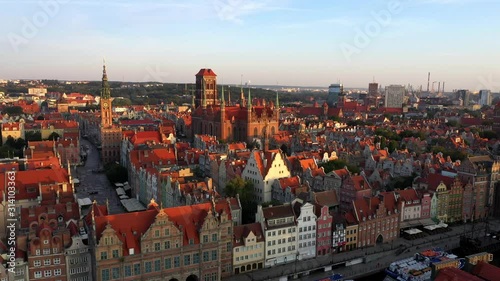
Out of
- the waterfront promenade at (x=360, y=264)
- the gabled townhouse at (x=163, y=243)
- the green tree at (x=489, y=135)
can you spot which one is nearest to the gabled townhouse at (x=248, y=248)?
the waterfront promenade at (x=360, y=264)

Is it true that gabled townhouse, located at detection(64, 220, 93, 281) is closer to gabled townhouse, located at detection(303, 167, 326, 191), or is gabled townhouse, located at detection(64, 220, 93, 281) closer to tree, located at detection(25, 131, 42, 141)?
gabled townhouse, located at detection(303, 167, 326, 191)

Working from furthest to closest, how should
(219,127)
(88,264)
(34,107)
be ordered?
(34,107) < (219,127) < (88,264)

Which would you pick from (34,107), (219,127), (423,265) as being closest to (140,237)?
(423,265)

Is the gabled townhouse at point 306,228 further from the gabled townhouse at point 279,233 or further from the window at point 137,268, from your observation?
the window at point 137,268

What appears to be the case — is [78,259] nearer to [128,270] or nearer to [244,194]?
[128,270]

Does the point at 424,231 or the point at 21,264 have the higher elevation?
the point at 21,264

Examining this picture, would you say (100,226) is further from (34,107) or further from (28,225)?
(34,107)
